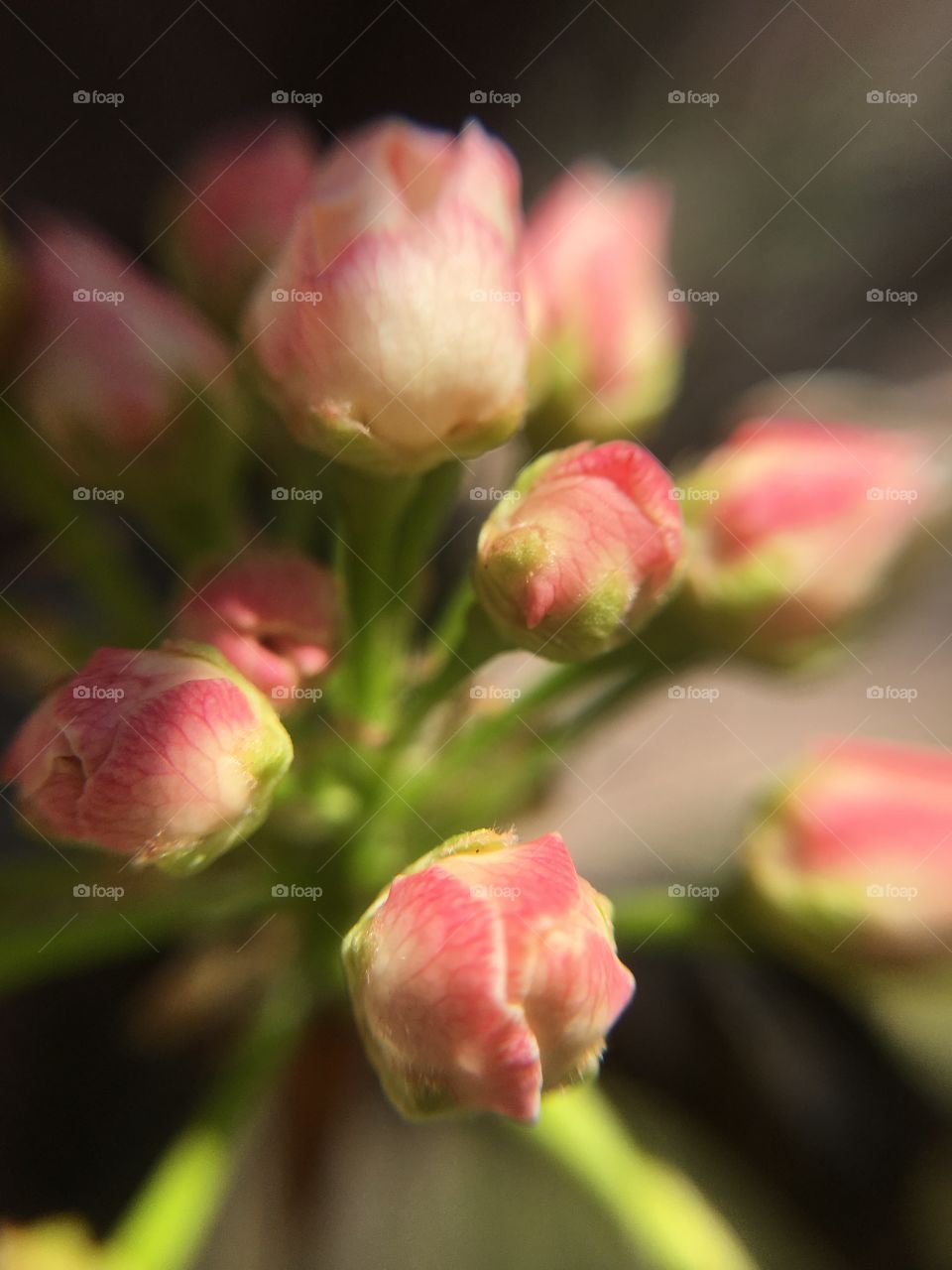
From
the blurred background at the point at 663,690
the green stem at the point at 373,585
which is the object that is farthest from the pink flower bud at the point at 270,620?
the blurred background at the point at 663,690

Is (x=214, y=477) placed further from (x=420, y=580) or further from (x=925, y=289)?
(x=925, y=289)

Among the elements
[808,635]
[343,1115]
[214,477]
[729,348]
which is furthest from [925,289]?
[343,1115]

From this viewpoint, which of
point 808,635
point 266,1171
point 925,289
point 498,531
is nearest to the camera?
point 498,531

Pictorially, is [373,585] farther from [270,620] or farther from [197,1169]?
[197,1169]

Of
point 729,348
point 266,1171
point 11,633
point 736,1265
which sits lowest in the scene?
point 266,1171

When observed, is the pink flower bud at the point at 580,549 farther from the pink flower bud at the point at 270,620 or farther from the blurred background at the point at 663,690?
the blurred background at the point at 663,690

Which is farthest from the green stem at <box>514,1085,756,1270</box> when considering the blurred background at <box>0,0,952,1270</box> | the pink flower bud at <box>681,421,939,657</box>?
the pink flower bud at <box>681,421,939,657</box>

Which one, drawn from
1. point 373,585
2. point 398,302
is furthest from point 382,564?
point 398,302
